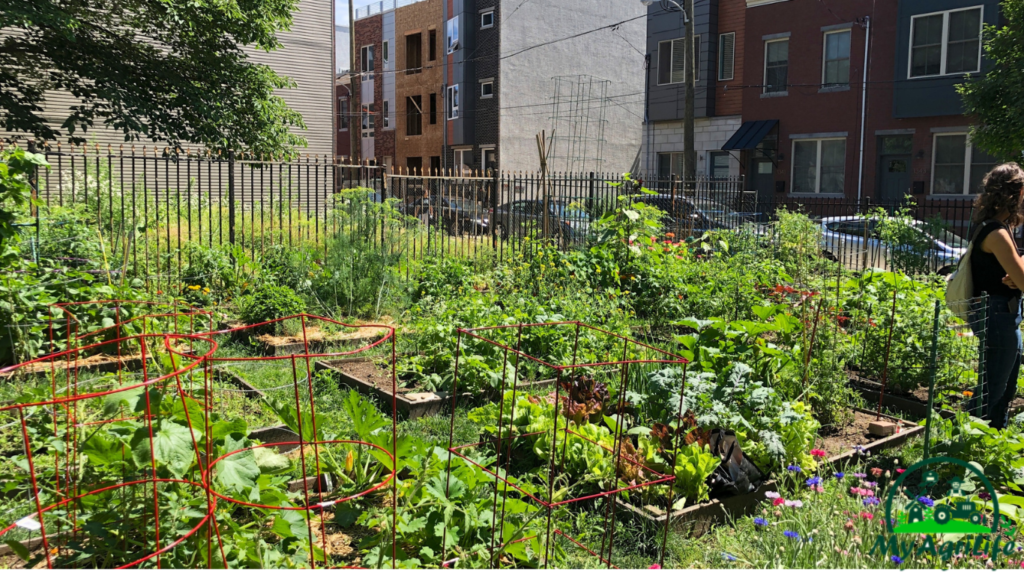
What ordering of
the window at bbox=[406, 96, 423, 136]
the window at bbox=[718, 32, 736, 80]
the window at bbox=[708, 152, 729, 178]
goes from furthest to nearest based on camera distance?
the window at bbox=[406, 96, 423, 136] < the window at bbox=[708, 152, 729, 178] < the window at bbox=[718, 32, 736, 80]

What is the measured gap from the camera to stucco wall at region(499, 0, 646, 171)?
3170cm

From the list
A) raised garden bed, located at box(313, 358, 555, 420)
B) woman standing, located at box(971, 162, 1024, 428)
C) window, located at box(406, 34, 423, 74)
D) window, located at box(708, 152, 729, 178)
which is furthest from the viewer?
window, located at box(406, 34, 423, 74)

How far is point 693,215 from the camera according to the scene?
527 inches

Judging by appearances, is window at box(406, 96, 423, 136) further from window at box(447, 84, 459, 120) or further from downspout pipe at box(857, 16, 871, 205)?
downspout pipe at box(857, 16, 871, 205)

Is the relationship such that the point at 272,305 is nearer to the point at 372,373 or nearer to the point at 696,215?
the point at 372,373

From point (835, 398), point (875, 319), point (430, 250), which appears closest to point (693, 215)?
point (430, 250)

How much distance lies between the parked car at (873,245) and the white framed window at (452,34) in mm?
21422

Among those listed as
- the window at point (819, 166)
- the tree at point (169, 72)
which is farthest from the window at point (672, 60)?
the tree at point (169, 72)

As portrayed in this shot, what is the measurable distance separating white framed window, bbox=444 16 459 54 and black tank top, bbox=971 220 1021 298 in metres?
30.6

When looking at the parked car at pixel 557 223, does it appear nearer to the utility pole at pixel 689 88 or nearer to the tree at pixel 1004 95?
the tree at pixel 1004 95

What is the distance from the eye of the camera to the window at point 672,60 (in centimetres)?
2758

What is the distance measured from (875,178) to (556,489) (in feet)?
73.4

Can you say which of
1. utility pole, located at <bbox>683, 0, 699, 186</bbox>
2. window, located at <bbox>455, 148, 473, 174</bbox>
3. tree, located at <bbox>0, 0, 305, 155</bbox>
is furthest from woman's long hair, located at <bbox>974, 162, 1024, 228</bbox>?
window, located at <bbox>455, 148, 473, 174</bbox>

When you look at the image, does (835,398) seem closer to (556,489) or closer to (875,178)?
(556,489)
